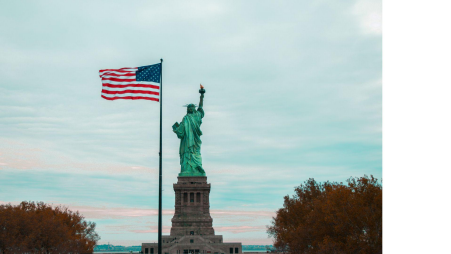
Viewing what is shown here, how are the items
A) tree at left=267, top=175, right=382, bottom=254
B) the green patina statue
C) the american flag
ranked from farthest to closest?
the green patina statue
tree at left=267, top=175, right=382, bottom=254
the american flag

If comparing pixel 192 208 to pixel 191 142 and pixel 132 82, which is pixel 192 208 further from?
pixel 132 82

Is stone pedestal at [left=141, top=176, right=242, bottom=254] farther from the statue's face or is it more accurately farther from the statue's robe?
the statue's face

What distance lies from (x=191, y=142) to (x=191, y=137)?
2.71 ft

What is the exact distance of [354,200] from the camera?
119 ft

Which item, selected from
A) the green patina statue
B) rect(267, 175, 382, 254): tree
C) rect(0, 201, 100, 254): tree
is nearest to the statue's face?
the green patina statue

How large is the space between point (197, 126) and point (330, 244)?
153 ft

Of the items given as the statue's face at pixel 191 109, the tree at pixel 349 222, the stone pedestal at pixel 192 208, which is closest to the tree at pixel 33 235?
the stone pedestal at pixel 192 208

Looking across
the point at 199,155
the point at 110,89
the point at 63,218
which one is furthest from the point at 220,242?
the point at 110,89

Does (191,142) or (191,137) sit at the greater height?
(191,137)

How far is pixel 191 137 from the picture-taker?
8025 cm

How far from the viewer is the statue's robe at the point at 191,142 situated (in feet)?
258

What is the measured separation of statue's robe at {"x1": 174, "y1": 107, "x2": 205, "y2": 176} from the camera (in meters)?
78.7

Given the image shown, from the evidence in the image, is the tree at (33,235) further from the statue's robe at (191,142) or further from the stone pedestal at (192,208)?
the statue's robe at (191,142)

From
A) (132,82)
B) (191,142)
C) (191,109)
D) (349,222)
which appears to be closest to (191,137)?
(191,142)
